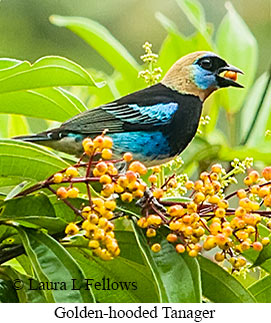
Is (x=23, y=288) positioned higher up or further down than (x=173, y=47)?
further down

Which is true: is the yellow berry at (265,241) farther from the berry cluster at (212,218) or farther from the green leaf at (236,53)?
the green leaf at (236,53)

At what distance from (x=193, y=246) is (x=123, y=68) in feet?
2.82

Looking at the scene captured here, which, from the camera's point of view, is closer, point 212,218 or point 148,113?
point 212,218

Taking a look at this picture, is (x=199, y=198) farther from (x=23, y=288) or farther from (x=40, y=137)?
(x=40, y=137)

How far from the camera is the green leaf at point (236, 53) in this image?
1.94 metres

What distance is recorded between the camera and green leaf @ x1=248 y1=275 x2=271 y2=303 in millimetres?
1256

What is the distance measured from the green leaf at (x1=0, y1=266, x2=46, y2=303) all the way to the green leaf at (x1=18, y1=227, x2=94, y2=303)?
0.08 metres

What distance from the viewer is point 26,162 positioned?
3.56 ft

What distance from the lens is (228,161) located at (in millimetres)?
1737

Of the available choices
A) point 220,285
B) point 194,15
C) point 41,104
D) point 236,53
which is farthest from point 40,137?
point 236,53

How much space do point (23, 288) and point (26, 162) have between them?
20cm

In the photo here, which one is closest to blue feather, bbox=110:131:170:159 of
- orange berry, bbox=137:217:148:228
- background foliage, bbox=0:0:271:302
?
background foliage, bbox=0:0:271:302

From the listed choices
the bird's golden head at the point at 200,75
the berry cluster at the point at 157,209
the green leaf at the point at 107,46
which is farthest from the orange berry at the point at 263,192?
the green leaf at the point at 107,46

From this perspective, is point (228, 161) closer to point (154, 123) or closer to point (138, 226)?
point (154, 123)
